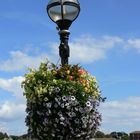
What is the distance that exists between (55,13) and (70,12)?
1.14 ft

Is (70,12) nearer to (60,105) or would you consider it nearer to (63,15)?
(63,15)

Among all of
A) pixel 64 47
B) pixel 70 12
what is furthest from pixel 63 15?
pixel 64 47

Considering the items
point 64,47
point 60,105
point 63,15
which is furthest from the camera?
point 63,15

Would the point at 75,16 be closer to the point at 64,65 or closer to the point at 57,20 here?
the point at 57,20

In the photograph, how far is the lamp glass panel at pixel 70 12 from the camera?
12.1 meters

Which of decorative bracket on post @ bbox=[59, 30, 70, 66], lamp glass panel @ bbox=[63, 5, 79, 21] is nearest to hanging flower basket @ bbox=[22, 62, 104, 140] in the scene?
decorative bracket on post @ bbox=[59, 30, 70, 66]

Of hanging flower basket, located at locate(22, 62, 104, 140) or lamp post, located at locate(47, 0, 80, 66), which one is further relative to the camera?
lamp post, located at locate(47, 0, 80, 66)

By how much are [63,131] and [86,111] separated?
59cm

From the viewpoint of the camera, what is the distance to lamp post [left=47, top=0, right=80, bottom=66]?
1204 cm

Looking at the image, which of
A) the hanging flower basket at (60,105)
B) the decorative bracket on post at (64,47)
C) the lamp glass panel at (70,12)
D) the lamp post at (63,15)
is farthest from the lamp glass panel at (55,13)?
the hanging flower basket at (60,105)

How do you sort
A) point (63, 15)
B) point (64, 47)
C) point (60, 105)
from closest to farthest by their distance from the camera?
point (60, 105) → point (64, 47) → point (63, 15)

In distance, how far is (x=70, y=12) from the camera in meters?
12.1

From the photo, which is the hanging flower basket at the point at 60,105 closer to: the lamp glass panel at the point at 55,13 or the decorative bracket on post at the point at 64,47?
the decorative bracket on post at the point at 64,47

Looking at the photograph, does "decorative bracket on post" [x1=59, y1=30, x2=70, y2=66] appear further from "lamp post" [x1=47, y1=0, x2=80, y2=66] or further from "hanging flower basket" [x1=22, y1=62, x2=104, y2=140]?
"hanging flower basket" [x1=22, y1=62, x2=104, y2=140]
